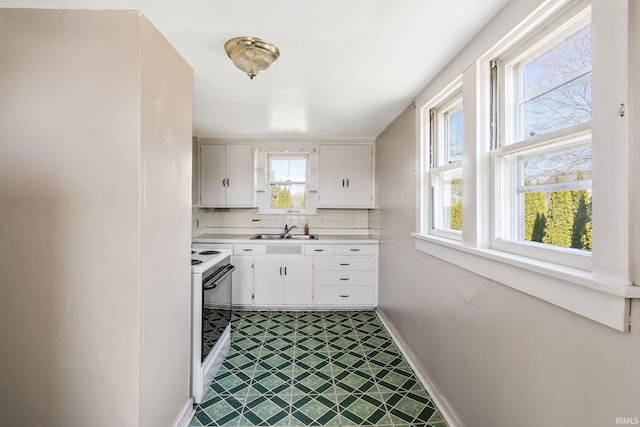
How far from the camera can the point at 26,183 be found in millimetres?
1151

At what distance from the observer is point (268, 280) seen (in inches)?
→ 135

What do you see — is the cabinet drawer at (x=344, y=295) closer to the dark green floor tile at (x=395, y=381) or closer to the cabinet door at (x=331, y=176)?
the cabinet door at (x=331, y=176)

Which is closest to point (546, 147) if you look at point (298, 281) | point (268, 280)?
point (298, 281)

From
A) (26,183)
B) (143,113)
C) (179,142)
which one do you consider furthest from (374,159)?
(26,183)

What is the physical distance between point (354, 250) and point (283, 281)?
0.97 metres

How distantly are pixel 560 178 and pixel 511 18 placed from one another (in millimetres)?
709

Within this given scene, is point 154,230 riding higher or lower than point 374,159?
lower

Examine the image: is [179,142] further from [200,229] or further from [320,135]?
[200,229]

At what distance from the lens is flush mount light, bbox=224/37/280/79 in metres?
1.48

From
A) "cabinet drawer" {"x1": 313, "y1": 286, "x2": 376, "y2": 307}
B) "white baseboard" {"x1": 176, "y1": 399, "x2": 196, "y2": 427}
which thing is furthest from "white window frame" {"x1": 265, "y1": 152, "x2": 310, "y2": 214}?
"white baseboard" {"x1": 176, "y1": 399, "x2": 196, "y2": 427}

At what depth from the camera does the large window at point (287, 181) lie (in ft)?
12.7

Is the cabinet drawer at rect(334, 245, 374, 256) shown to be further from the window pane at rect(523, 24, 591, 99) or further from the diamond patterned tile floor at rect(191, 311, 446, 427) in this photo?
the window pane at rect(523, 24, 591, 99)

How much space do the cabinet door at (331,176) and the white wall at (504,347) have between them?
1329 millimetres

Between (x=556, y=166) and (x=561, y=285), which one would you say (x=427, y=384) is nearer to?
(x=561, y=285)
